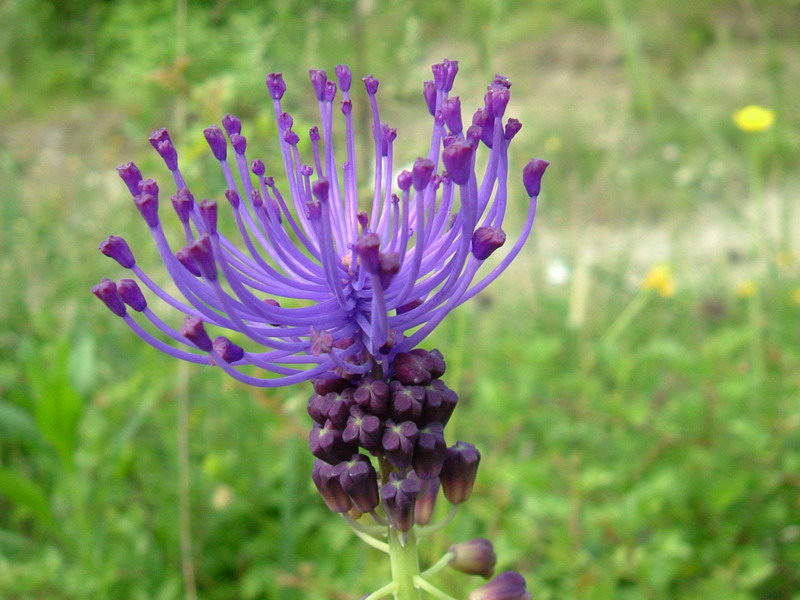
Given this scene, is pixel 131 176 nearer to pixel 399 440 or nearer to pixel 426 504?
pixel 399 440

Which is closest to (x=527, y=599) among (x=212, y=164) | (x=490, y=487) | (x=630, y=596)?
(x=630, y=596)

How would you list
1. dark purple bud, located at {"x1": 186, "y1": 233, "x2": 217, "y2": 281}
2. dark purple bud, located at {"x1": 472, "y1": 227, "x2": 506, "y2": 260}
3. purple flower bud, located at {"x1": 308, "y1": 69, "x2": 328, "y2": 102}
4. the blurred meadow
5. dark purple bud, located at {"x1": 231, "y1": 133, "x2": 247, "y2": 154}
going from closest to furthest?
dark purple bud, located at {"x1": 186, "y1": 233, "x2": 217, "y2": 281}, dark purple bud, located at {"x1": 472, "y1": 227, "x2": 506, "y2": 260}, dark purple bud, located at {"x1": 231, "y1": 133, "x2": 247, "y2": 154}, purple flower bud, located at {"x1": 308, "y1": 69, "x2": 328, "y2": 102}, the blurred meadow

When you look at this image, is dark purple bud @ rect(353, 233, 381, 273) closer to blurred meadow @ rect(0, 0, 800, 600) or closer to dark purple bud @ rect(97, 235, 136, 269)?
dark purple bud @ rect(97, 235, 136, 269)

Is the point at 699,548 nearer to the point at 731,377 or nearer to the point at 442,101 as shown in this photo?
the point at 731,377

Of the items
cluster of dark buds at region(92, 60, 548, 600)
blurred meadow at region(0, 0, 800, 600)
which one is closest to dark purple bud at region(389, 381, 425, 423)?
cluster of dark buds at region(92, 60, 548, 600)

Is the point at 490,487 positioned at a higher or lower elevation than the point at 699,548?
higher

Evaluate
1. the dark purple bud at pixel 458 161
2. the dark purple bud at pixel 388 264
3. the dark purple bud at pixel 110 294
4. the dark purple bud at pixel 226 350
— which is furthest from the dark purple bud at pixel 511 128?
the dark purple bud at pixel 110 294

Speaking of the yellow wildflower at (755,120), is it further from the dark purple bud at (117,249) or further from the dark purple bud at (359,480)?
the dark purple bud at (117,249)
